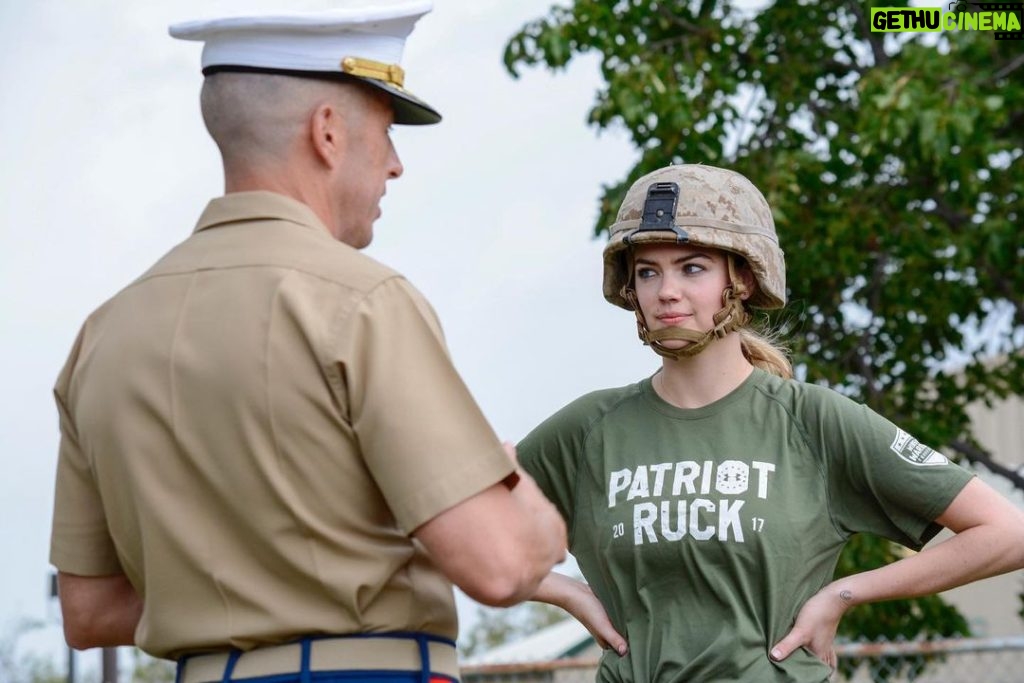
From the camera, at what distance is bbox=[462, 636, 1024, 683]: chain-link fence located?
8.67m

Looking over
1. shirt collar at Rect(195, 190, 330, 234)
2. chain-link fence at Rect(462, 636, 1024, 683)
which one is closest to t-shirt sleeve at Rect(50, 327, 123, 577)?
shirt collar at Rect(195, 190, 330, 234)

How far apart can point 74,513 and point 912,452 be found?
2.06 m

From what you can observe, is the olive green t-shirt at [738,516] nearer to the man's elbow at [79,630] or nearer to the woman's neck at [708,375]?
the woman's neck at [708,375]

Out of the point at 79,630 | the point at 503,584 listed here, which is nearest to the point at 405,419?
the point at 503,584

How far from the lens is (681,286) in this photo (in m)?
4.27

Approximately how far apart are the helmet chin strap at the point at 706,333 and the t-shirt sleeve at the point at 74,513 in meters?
1.61

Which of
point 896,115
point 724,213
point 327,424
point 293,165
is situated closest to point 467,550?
point 327,424

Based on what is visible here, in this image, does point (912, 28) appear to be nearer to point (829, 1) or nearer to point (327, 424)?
point (829, 1)

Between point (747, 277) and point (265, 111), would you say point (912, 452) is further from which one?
point (265, 111)

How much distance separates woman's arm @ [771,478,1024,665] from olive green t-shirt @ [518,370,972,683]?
38mm

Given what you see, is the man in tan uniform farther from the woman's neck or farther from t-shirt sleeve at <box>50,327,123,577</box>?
the woman's neck

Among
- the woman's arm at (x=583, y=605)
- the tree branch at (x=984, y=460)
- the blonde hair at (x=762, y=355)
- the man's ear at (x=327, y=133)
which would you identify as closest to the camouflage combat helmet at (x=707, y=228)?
the blonde hair at (x=762, y=355)

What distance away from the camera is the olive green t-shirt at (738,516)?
4.06m

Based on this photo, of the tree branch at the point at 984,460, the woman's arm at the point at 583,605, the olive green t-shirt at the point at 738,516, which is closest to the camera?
the olive green t-shirt at the point at 738,516
